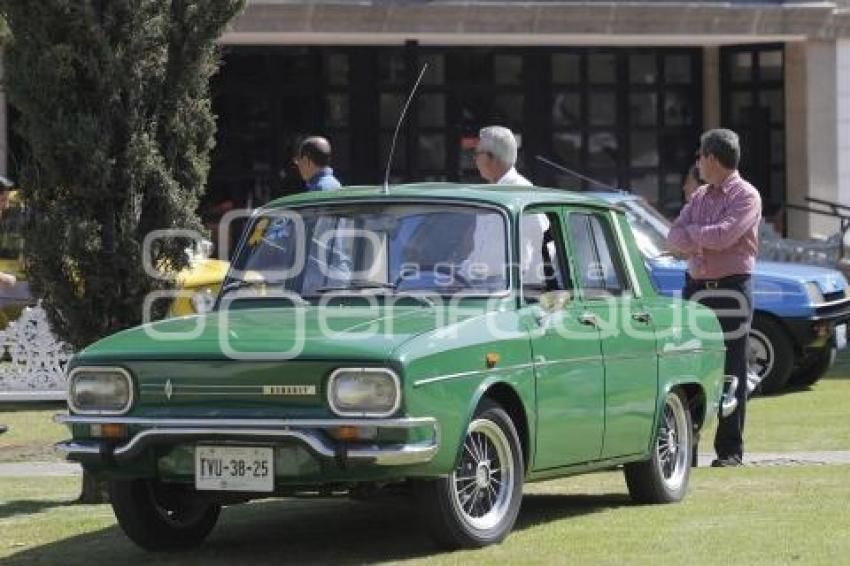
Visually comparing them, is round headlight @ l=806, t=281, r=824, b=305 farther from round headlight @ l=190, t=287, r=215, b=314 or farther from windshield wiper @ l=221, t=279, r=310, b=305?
windshield wiper @ l=221, t=279, r=310, b=305

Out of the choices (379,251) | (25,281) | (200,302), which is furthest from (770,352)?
(379,251)

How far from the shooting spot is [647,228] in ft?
56.5

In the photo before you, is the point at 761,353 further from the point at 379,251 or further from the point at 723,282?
the point at 379,251

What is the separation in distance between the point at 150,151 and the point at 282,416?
3339mm

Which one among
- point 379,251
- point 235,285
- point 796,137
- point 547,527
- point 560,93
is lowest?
point 547,527

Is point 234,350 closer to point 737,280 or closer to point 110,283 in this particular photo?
point 110,283

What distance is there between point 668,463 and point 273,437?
9.89 ft

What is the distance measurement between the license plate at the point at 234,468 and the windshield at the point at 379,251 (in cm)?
130

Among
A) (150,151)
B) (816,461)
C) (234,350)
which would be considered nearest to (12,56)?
(150,151)

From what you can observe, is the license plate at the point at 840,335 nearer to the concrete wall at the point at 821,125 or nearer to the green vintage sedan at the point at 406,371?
the green vintage sedan at the point at 406,371

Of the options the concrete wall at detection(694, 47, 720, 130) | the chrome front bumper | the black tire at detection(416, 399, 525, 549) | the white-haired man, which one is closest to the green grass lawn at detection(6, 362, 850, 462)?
the white-haired man

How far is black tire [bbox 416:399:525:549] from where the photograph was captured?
8.44 meters

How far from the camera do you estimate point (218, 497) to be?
8797 mm

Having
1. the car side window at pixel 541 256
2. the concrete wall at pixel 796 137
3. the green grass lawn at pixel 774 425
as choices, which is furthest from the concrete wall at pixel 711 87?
the car side window at pixel 541 256
